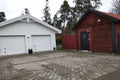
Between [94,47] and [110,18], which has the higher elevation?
[110,18]

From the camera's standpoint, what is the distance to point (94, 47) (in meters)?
10.9

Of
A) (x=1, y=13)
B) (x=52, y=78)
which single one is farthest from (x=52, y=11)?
(x=52, y=78)

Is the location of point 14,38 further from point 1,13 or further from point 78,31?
point 1,13

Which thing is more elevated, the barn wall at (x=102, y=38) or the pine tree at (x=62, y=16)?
the pine tree at (x=62, y=16)

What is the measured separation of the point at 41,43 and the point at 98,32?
6.17 meters

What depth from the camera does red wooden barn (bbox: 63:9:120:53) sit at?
9039 mm

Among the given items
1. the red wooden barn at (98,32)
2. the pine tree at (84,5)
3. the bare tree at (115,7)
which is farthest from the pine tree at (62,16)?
the red wooden barn at (98,32)

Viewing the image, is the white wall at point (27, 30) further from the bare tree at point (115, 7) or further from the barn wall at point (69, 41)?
the bare tree at point (115, 7)

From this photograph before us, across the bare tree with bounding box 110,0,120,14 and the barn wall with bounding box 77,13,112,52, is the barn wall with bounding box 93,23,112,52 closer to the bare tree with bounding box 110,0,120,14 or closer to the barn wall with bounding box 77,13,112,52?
the barn wall with bounding box 77,13,112,52

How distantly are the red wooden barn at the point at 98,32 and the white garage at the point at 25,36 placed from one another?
3.43 metres

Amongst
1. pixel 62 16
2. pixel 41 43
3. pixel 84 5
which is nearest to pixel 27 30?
pixel 41 43

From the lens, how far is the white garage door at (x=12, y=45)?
36.0ft

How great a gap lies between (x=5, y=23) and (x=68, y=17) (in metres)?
19.1

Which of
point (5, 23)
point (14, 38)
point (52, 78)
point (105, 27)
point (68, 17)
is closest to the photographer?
point (52, 78)
